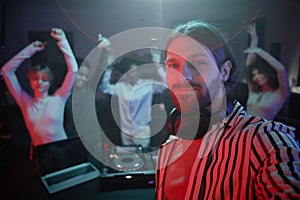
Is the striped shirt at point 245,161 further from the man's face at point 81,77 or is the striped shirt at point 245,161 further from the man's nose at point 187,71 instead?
the man's face at point 81,77

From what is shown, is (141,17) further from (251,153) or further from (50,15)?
(251,153)

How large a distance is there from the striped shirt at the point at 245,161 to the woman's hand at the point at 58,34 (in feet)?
5.75

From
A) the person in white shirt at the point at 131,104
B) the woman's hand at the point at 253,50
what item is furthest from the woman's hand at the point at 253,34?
the person in white shirt at the point at 131,104

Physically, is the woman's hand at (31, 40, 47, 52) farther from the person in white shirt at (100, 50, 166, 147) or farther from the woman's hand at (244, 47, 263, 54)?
the woman's hand at (244, 47, 263, 54)

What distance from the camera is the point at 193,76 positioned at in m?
0.61

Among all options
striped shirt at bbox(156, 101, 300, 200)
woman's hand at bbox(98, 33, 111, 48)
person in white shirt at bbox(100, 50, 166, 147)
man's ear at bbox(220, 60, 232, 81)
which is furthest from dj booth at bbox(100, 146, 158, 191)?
woman's hand at bbox(98, 33, 111, 48)

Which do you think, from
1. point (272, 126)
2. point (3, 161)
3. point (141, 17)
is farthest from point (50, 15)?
point (272, 126)

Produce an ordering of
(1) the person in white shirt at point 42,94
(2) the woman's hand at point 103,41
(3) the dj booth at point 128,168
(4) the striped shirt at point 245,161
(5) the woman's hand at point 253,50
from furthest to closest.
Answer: (5) the woman's hand at point 253,50 < (2) the woman's hand at point 103,41 < (1) the person in white shirt at point 42,94 < (3) the dj booth at point 128,168 < (4) the striped shirt at point 245,161

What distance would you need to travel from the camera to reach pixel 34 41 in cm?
188

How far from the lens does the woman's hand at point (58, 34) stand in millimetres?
1892

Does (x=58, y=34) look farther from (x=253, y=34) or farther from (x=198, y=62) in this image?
(x=253, y=34)

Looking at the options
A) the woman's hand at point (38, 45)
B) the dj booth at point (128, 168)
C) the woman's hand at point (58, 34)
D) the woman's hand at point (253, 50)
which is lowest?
the dj booth at point (128, 168)

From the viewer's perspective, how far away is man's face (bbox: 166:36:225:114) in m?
0.59

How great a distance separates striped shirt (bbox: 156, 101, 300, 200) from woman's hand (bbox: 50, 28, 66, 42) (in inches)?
69.0
